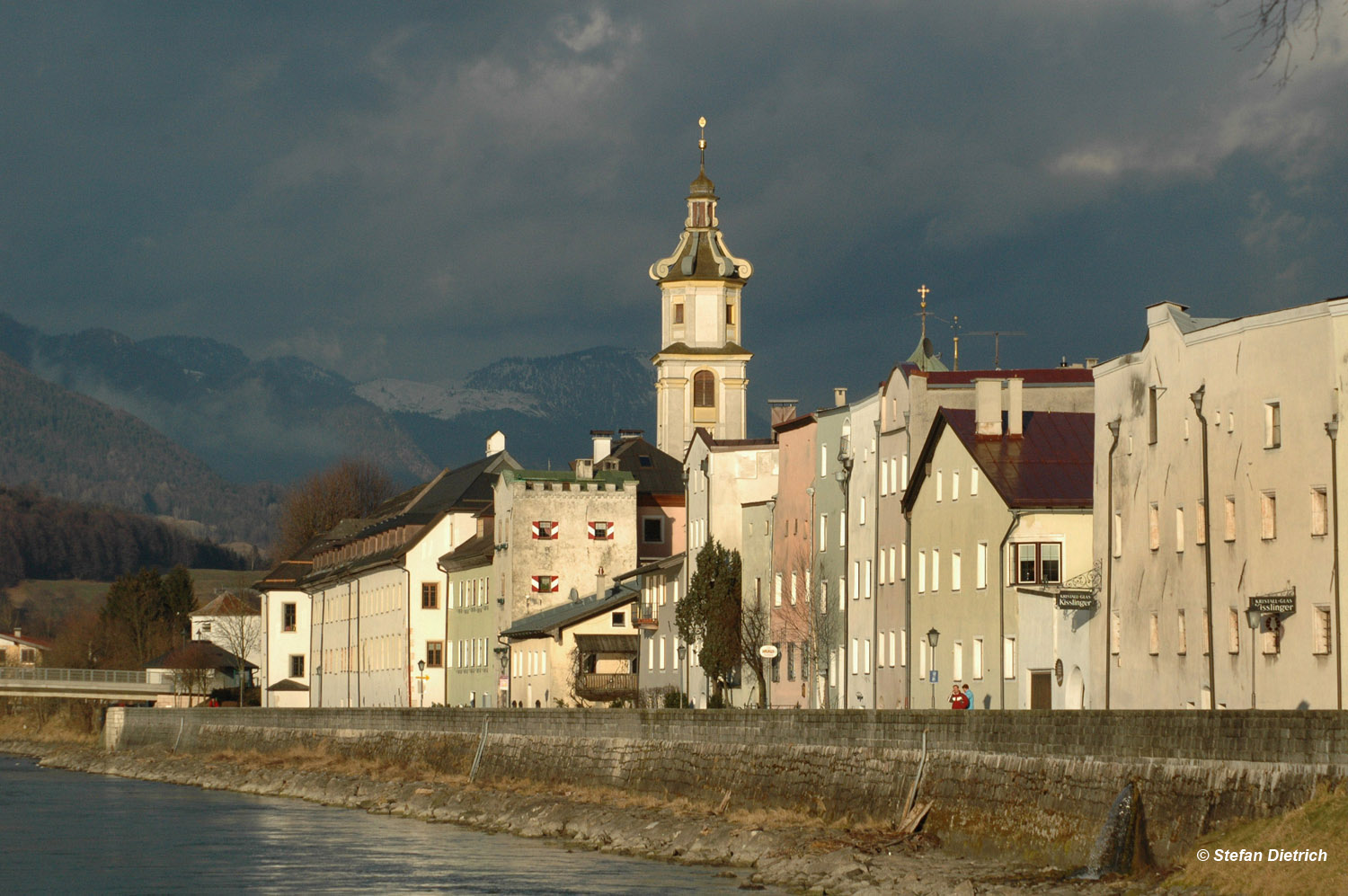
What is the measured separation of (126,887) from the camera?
44188mm

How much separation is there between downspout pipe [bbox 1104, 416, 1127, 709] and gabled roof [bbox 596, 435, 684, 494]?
159ft

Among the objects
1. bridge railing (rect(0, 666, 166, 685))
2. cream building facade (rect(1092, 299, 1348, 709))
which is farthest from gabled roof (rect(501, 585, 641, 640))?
bridge railing (rect(0, 666, 166, 685))

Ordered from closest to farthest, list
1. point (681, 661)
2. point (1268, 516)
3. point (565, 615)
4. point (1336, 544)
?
point (1336, 544) < point (1268, 516) < point (681, 661) < point (565, 615)

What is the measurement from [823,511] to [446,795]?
53.3 feet

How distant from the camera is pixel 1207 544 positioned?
154 ft

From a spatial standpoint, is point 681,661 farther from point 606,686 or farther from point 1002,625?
point 1002,625

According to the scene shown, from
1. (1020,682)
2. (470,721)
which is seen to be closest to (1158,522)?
(1020,682)

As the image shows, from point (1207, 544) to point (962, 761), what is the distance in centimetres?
1073

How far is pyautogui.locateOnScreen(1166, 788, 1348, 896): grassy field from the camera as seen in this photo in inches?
1023

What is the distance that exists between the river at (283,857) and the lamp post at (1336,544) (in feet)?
40.1

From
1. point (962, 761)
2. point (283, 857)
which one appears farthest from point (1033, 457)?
point (283, 857)

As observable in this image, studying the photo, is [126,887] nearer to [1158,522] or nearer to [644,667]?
[1158,522]

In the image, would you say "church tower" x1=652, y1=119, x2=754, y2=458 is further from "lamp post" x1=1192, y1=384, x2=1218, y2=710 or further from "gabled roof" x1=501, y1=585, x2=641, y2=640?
"lamp post" x1=1192, y1=384, x2=1218, y2=710

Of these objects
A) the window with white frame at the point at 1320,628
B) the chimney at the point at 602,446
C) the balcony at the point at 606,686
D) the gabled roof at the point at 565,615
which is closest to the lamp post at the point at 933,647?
the window with white frame at the point at 1320,628
